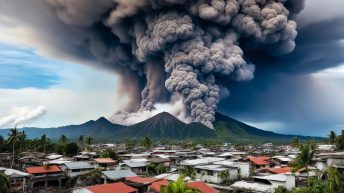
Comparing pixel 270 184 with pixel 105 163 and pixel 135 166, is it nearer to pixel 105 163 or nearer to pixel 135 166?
pixel 135 166

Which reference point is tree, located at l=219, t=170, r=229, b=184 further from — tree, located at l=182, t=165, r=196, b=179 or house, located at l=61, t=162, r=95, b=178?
house, located at l=61, t=162, r=95, b=178

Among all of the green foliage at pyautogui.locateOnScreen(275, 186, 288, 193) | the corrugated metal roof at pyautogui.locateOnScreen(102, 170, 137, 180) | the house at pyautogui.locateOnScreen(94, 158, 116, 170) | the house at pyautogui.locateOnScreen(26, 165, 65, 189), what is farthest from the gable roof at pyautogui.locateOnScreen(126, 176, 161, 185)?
the house at pyautogui.locateOnScreen(94, 158, 116, 170)

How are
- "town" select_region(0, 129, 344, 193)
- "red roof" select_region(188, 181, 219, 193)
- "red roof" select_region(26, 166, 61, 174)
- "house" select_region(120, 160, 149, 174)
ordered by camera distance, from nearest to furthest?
"town" select_region(0, 129, 344, 193) < "red roof" select_region(188, 181, 219, 193) < "red roof" select_region(26, 166, 61, 174) < "house" select_region(120, 160, 149, 174)

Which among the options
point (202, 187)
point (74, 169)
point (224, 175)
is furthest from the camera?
point (74, 169)

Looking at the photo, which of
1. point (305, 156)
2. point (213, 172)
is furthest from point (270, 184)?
point (213, 172)

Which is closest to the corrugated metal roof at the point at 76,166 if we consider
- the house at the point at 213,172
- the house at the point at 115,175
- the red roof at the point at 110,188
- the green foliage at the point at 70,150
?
the house at the point at 115,175

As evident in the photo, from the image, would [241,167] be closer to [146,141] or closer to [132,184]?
[132,184]
